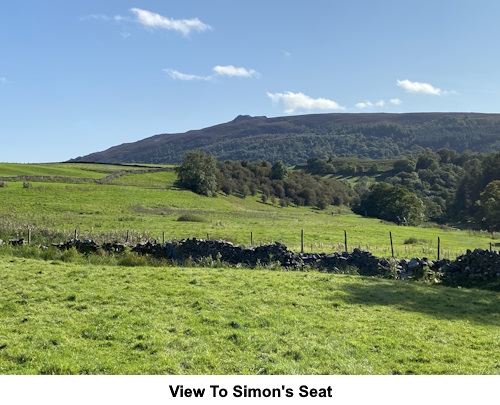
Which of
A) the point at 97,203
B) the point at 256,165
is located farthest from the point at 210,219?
the point at 256,165

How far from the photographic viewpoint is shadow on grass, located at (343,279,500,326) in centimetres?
1363

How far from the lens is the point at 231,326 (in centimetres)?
1059

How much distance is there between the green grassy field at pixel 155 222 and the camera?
1411 inches

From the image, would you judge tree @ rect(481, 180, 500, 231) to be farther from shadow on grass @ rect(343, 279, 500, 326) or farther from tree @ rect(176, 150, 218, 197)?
shadow on grass @ rect(343, 279, 500, 326)

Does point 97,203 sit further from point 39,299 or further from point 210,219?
point 39,299

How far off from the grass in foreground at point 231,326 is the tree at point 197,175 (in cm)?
7622

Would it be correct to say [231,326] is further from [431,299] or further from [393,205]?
[393,205]

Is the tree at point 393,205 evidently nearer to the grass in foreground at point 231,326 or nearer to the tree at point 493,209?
the tree at point 493,209

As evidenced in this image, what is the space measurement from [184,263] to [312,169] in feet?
559

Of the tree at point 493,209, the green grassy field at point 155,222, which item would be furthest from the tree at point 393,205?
the green grassy field at point 155,222

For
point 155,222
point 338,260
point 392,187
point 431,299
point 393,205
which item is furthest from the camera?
point 392,187

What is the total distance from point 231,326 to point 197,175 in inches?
3306

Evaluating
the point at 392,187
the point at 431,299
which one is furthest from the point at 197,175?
the point at 431,299
